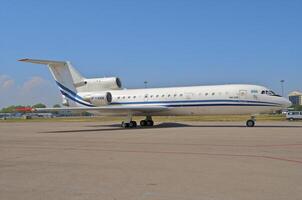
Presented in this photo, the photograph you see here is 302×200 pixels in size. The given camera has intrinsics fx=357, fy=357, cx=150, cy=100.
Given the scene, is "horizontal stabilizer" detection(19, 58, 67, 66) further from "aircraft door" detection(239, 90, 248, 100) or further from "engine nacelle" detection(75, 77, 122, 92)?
"aircraft door" detection(239, 90, 248, 100)

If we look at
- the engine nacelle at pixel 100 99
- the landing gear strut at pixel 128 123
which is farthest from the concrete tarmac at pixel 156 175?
the engine nacelle at pixel 100 99

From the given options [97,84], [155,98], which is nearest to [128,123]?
[155,98]

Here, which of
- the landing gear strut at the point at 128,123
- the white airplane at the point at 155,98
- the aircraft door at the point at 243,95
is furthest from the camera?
the landing gear strut at the point at 128,123

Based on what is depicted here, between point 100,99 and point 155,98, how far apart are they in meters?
5.06

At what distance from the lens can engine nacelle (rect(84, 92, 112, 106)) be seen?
3216cm

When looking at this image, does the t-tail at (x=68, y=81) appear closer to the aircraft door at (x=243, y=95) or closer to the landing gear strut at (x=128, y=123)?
the landing gear strut at (x=128, y=123)

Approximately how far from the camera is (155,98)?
3120 cm

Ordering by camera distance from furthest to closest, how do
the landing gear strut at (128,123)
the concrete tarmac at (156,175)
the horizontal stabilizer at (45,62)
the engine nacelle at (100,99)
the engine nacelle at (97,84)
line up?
the engine nacelle at (97,84), the engine nacelle at (100,99), the landing gear strut at (128,123), the horizontal stabilizer at (45,62), the concrete tarmac at (156,175)

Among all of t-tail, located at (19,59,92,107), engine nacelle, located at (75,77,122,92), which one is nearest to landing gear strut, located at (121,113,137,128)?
t-tail, located at (19,59,92,107)

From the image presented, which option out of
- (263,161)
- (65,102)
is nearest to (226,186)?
(263,161)

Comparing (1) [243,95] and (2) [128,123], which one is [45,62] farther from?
(1) [243,95]

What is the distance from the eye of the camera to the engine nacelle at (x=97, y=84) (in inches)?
1355

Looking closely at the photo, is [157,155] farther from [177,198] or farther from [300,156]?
[177,198]

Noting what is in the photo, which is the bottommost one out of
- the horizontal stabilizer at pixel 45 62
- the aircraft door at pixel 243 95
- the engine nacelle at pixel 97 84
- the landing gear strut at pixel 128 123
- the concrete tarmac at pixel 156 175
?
the concrete tarmac at pixel 156 175
